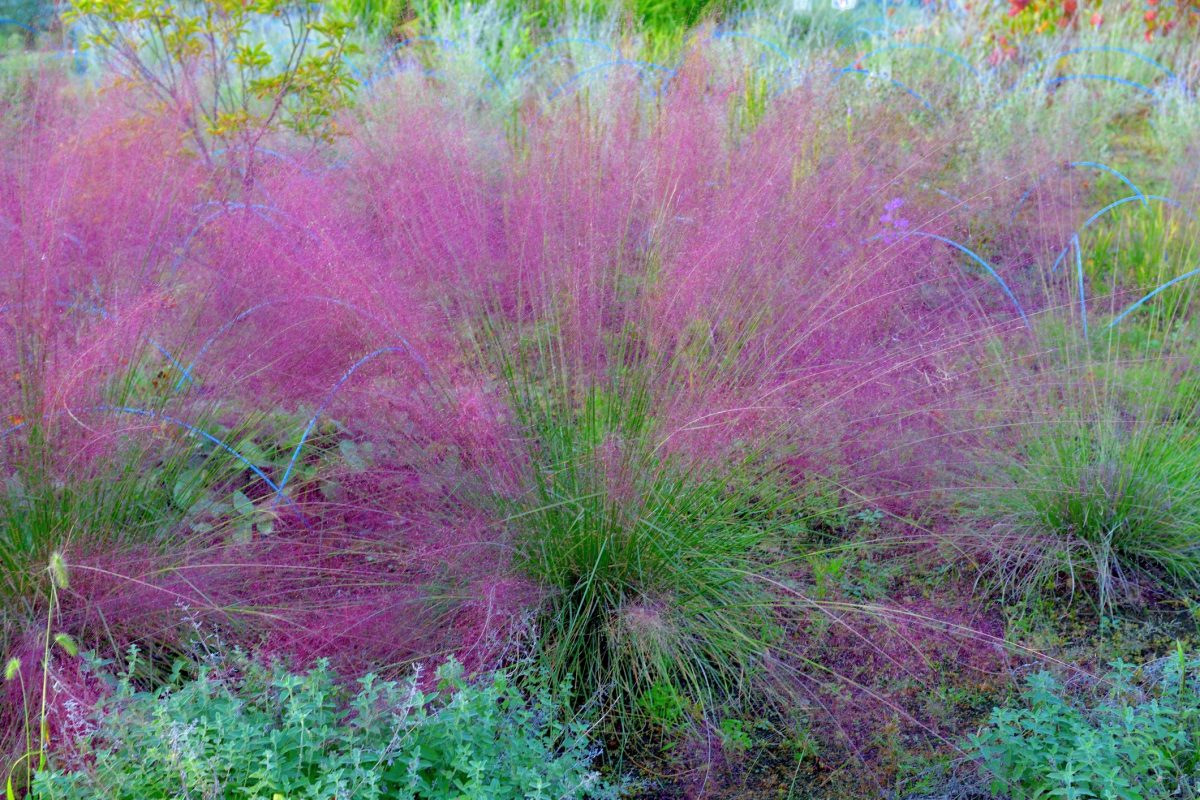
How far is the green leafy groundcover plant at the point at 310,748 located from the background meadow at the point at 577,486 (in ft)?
0.04

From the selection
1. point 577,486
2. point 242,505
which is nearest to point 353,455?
point 242,505

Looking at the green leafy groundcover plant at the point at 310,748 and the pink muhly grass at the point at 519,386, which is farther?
the pink muhly grass at the point at 519,386

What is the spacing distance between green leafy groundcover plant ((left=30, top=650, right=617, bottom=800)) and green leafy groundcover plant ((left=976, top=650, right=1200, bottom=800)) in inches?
33.0

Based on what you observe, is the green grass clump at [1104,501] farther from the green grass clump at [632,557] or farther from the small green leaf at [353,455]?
the small green leaf at [353,455]

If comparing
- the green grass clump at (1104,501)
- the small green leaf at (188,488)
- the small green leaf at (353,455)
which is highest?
the small green leaf at (353,455)

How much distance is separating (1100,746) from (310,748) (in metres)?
1.43

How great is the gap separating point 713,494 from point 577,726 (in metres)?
0.68

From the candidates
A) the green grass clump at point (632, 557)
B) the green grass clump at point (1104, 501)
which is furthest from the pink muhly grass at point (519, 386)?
the green grass clump at point (1104, 501)

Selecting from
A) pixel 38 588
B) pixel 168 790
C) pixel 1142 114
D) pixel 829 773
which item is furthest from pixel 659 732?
pixel 1142 114

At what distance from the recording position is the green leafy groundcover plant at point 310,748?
1.76 m

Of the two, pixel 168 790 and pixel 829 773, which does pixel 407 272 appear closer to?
pixel 168 790

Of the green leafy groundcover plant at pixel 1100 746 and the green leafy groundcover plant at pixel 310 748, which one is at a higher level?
the green leafy groundcover plant at pixel 310 748

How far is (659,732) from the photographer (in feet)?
8.32

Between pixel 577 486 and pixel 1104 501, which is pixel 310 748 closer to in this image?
pixel 577 486
